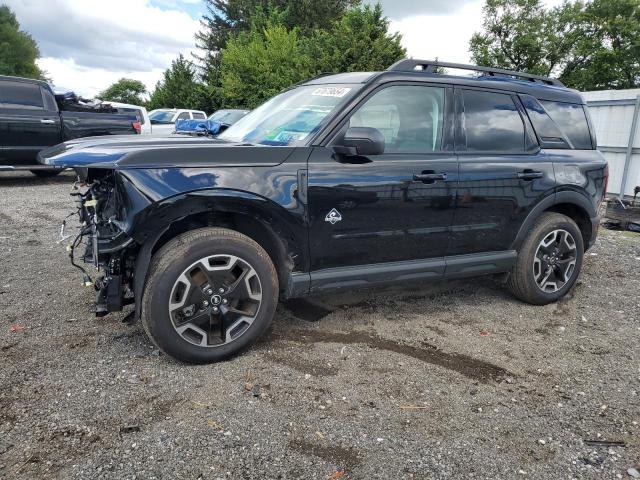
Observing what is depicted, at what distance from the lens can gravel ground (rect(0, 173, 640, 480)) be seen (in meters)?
2.31

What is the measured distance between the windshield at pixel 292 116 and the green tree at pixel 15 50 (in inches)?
2703

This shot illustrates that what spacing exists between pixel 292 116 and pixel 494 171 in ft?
5.41

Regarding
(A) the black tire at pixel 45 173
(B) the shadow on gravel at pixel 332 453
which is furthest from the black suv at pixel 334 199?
(A) the black tire at pixel 45 173

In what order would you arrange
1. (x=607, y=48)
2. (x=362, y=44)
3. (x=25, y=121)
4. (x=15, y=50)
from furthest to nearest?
1. (x=15, y=50)
2. (x=607, y=48)
3. (x=362, y=44)
4. (x=25, y=121)

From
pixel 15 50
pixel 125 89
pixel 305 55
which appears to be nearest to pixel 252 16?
pixel 305 55

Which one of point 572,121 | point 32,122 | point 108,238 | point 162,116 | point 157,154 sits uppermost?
point 162,116

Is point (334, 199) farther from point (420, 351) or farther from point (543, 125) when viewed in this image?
point (543, 125)

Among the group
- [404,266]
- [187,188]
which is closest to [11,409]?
[187,188]

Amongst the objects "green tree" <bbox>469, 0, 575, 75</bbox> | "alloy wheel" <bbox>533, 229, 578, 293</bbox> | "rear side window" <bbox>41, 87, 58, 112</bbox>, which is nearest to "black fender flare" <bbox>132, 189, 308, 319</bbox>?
"alloy wheel" <bbox>533, 229, 578, 293</bbox>

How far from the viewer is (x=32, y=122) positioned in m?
9.79

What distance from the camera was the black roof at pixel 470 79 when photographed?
3652 mm

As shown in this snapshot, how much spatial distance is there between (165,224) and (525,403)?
7.77 feet

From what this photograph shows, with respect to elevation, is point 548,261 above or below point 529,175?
below

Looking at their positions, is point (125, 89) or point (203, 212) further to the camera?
point (125, 89)
